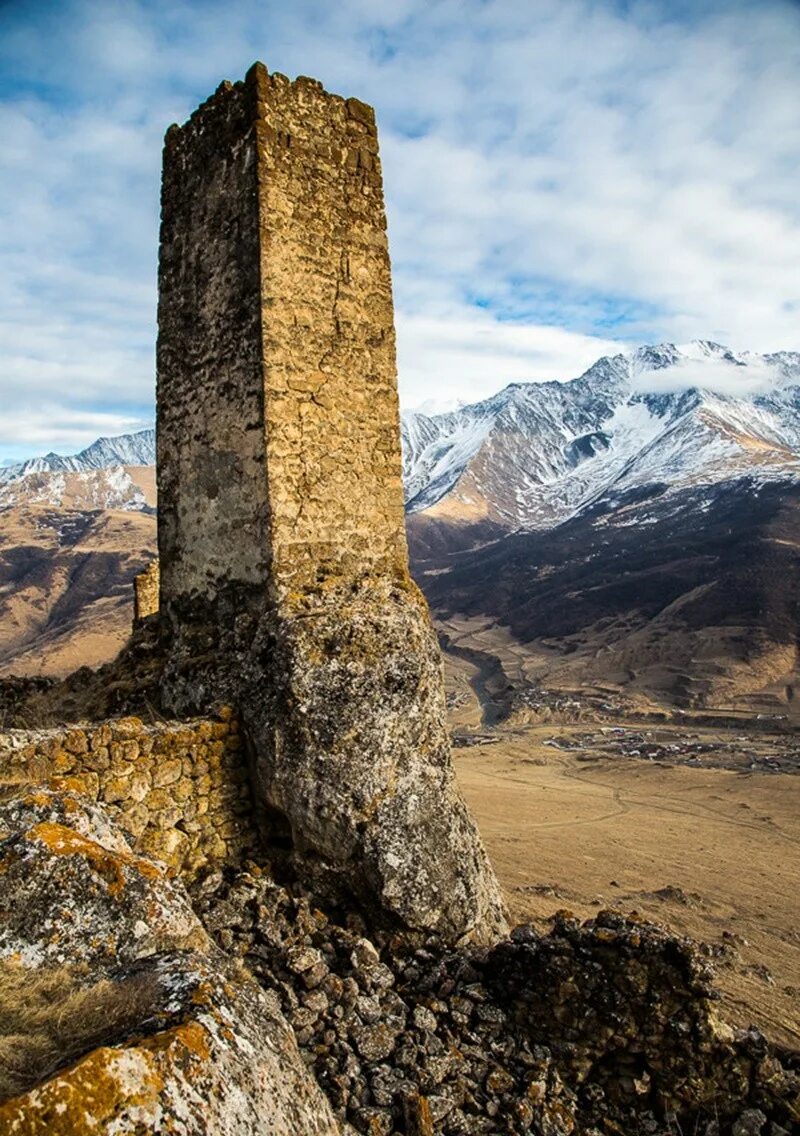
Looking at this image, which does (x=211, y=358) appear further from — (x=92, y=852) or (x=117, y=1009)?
(x=117, y=1009)

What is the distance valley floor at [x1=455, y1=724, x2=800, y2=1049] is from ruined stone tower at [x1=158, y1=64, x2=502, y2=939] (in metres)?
2.52

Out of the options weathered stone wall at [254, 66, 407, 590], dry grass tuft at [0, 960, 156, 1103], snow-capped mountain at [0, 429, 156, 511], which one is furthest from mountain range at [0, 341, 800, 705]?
dry grass tuft at [0, 960, 156, 1103]

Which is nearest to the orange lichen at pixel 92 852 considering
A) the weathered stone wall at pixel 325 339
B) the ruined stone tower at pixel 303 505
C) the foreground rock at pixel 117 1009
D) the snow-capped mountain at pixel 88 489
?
the foreground rock at pixel 117 1009

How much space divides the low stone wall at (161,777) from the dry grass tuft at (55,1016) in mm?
1403

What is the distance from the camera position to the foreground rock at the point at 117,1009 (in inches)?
85.2

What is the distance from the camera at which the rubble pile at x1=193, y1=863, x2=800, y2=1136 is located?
13.0 ft

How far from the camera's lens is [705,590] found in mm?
55000

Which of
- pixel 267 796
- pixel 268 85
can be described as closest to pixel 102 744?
pixel 267 796

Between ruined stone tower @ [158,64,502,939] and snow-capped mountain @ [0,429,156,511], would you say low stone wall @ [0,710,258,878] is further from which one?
snow-capped mountain @ [0,429,156,511]

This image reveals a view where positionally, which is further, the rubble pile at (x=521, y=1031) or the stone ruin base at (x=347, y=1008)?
the rubble pile at (x=521, y=1031)

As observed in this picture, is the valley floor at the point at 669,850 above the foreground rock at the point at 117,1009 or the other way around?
the other way around

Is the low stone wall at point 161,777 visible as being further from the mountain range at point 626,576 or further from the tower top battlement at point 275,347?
the mountain range at point 626,576

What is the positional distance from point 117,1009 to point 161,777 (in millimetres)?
2467

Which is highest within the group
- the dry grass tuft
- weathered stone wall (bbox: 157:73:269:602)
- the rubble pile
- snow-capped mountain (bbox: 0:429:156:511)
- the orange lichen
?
snow-capped mountain (bbox: 0:429:156:511)
